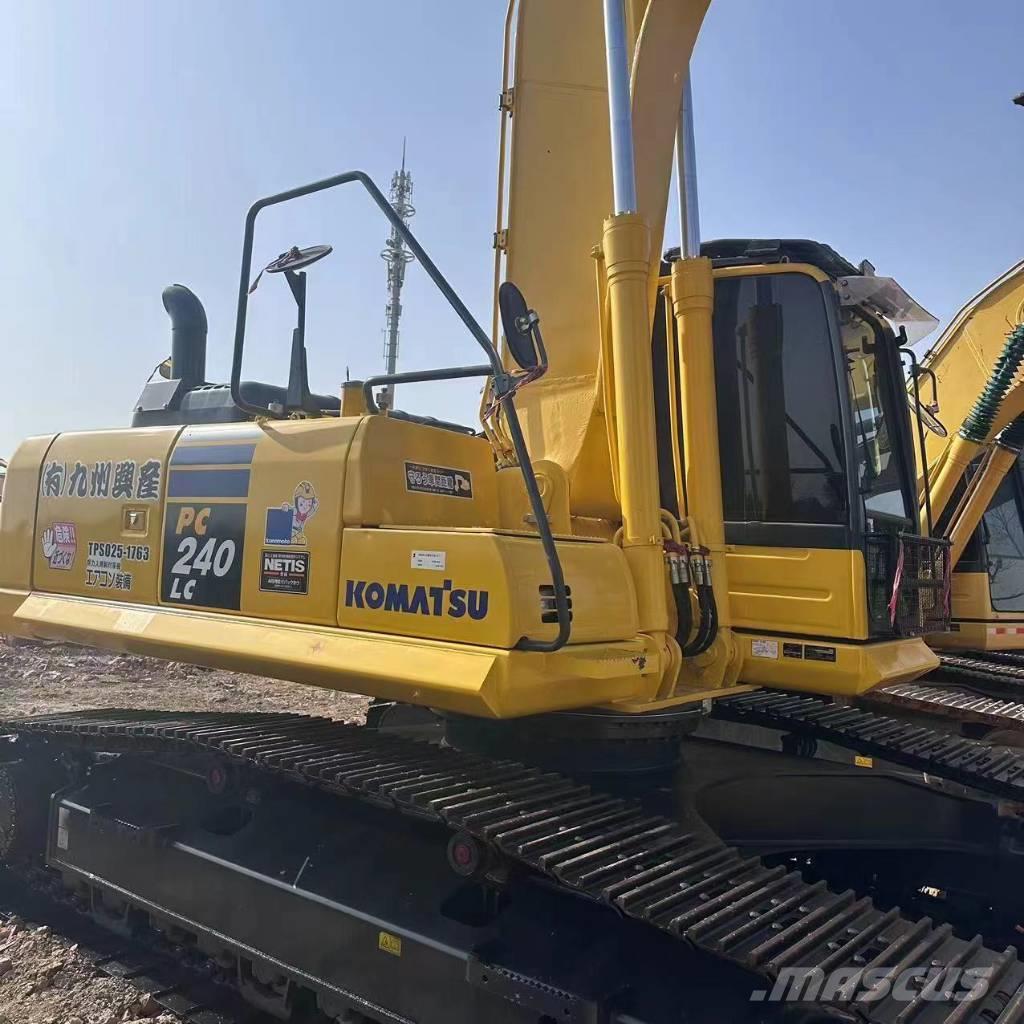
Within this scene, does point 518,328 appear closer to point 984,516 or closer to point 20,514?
point 20,514

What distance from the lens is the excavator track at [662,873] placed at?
1982 millimetres

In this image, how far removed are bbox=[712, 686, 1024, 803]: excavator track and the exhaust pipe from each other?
2926mm

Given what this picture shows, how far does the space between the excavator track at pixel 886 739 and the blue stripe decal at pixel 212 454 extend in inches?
86.5

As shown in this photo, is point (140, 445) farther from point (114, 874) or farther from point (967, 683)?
point (967, 683)

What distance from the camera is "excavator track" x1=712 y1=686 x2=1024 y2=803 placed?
3596 mm

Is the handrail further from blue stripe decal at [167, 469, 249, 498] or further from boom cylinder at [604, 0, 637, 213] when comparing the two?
boom cylinder at [604, 0, 637, 213]

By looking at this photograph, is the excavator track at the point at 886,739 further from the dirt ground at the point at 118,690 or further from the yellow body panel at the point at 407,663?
the dirt ground at the point at 118,690

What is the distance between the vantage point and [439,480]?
11.1 ft

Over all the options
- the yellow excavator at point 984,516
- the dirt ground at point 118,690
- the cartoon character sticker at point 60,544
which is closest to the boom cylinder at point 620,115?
the cartoon character sticker at point 60,544

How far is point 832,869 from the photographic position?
391 cm

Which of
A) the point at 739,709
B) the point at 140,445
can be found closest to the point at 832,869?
the point at 739,709

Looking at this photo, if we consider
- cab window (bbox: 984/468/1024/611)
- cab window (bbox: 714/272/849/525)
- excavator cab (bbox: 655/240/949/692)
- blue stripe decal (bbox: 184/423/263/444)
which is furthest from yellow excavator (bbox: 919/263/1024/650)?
blue stripe decal (bbox: 184/423/263/444)

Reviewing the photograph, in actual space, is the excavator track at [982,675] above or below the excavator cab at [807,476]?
below

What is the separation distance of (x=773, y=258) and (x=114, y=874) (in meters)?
3.59
